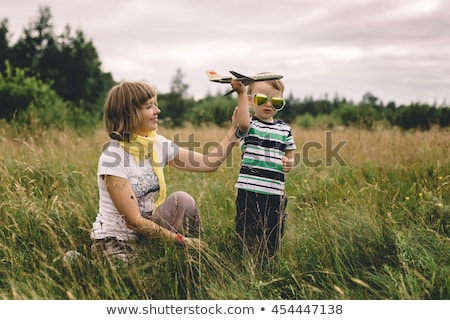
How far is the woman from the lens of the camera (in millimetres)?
2588

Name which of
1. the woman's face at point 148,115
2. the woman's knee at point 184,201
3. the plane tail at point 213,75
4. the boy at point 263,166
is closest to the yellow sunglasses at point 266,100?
the boy at point 263,166

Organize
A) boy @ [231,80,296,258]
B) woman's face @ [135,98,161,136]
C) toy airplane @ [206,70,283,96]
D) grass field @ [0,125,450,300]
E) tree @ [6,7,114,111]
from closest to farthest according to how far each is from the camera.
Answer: grass field @ [0,125,450,300], toy airplane @ [206,70,283,96], woman's face @ [135,98,161,136], boy @ [231,80,296,258], tree @ [6,7,114,111]

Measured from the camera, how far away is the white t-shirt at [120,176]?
8.61ft

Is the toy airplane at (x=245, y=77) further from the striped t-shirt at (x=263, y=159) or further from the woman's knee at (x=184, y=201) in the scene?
the woman's knee at (x=184, y=201)

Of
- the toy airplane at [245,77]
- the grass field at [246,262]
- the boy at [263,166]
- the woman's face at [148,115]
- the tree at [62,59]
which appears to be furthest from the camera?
the tree at [62,59]

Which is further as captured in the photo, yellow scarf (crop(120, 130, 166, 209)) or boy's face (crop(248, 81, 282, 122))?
boy's face (crop(248, 81, 282, 122))

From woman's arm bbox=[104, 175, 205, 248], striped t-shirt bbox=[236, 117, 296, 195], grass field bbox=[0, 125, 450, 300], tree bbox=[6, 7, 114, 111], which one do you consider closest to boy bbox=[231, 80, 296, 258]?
striped t-shirt bbox=[236, 117, 296, 195]

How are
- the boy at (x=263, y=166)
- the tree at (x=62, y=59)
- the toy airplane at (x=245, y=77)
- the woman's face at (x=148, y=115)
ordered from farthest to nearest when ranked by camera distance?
the tree at (x=62, y=59) < the boy at (x=263, y=166) < the woman's face at (x=148, y=115) < the toy airplane at (x=245, y=77)

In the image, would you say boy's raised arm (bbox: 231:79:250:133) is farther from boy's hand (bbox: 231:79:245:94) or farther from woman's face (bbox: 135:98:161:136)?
woman's face (bbox: 135:98:161:136)

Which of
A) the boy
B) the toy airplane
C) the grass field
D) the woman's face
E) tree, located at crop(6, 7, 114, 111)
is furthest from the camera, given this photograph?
tree, located at crop(6, 7, 114, 111)

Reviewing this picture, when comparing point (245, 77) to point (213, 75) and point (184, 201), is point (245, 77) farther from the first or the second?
point (184, 201)

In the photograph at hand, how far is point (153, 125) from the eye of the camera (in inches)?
108

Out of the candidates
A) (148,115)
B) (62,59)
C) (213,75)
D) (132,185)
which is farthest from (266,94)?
(62,59)
